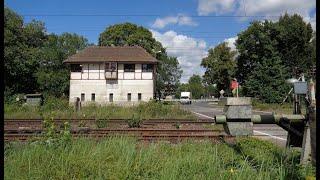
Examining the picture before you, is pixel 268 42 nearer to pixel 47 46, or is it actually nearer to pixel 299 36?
pixel 299 36

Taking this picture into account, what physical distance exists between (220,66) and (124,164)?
77206 millimetres

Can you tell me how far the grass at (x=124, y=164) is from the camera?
6.18 meters

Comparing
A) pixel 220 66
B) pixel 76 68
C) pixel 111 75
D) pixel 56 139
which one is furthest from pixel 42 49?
pixel 56 139

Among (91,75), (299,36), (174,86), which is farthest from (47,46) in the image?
(174,86)

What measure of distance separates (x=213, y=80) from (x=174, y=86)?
38.1m

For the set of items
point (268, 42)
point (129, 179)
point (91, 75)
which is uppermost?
point (268, 42)

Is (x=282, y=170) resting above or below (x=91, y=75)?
below

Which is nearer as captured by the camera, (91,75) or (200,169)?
(200,169)

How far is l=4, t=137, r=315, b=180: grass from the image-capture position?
6.18m

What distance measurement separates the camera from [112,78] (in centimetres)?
5675

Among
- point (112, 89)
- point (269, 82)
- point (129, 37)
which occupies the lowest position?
point (112, 89)

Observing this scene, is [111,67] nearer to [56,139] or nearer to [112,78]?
[112,78]

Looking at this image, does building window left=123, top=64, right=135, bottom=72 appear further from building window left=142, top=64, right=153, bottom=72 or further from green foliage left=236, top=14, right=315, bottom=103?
green foliage left=236, top=14, right=315, bottom=103

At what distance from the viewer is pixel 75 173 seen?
649cm
